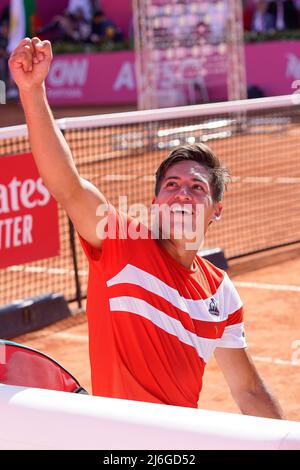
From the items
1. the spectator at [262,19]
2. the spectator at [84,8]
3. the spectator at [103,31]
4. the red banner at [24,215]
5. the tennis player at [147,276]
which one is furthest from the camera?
the spectator at [84,8]

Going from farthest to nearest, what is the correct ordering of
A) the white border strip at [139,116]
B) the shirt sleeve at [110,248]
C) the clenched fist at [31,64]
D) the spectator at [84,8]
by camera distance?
the spectator at [84,8], the white border strip at [139,116], the shirt sleeve at [110,248], the clenched fist at [31,64]

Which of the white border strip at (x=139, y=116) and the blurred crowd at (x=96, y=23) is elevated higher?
the white border strip at (x=139, y=116)

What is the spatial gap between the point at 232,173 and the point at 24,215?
276 inches

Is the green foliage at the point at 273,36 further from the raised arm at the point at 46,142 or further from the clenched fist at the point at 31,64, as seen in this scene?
the clenched fist at the point at 31,64

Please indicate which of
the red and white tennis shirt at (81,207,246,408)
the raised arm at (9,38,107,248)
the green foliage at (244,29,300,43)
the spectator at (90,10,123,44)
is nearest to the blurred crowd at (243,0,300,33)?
Answer: the green foliage at (244,29,300,43)

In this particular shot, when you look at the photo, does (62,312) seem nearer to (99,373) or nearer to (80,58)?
(99,373)

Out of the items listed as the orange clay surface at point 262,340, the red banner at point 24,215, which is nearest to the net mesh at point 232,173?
the red banner at point 24,215

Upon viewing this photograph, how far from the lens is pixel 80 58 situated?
1014 inches

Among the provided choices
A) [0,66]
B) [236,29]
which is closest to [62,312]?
[236,29]

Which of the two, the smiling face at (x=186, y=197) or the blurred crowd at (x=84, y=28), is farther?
the blurred crowd at (x=84, y=28)

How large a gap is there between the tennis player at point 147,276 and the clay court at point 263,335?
250 centimetres

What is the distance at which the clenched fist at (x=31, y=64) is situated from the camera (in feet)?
8.98

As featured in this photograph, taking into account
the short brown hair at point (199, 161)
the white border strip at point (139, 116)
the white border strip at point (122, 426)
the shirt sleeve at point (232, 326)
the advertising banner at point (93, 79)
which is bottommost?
the advertising banner at point (93, 79)

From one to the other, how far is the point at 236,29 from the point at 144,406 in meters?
17.7
